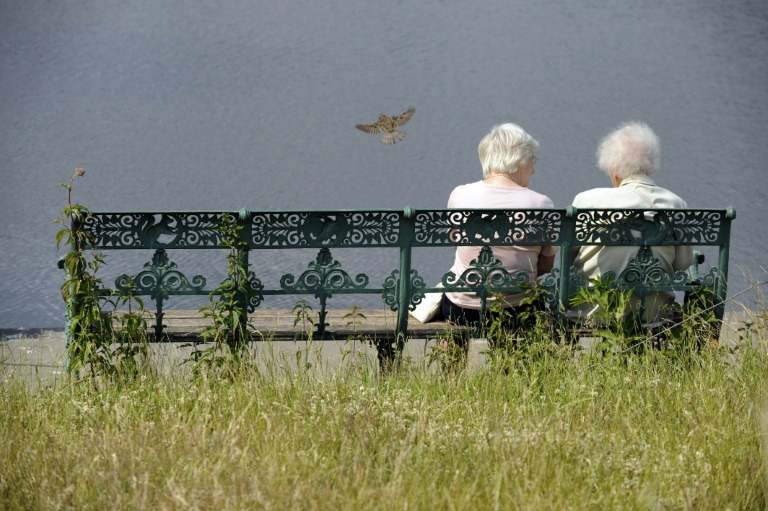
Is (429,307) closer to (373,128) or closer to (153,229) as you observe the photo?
(153,229)

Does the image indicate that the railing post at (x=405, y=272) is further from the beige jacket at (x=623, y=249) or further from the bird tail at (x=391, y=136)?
the bird tail at (x=391, y=136)

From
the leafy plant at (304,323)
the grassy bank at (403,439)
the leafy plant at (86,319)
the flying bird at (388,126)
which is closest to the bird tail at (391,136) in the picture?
the flying bird at (388,126)

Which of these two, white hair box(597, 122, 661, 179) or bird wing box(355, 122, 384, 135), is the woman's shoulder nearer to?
white hair box(597, 122, 661, 179)

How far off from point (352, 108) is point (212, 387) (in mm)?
10705

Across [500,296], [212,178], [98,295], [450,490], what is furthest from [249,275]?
[212,178]

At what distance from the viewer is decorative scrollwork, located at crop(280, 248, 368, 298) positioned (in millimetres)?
4332

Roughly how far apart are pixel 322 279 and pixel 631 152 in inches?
62.9

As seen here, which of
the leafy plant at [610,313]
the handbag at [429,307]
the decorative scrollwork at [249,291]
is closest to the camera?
the decorative scrollwork at [249,291]

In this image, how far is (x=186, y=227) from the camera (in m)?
4.23

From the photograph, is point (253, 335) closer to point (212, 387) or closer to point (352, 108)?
point (212, 387)

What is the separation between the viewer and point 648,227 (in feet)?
15.0

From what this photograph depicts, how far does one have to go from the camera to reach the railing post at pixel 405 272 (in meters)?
4.31

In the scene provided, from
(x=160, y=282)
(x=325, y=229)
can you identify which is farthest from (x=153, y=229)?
(x=325, y=229)

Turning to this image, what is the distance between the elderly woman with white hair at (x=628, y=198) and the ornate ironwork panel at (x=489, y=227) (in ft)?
0.95
